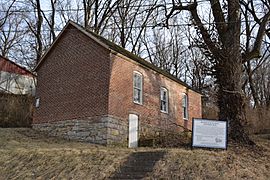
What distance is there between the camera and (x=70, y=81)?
24656 mm

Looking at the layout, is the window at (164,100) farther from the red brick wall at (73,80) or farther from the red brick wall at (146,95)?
the red brick wall at (73,80)

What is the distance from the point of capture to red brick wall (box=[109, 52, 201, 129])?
74.9ft

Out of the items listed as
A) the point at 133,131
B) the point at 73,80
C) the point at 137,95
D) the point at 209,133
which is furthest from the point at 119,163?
the point at 73,80

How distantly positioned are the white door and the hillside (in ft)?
18.8

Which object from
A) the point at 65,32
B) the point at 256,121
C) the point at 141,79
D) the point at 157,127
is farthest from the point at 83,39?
the point at 256,121

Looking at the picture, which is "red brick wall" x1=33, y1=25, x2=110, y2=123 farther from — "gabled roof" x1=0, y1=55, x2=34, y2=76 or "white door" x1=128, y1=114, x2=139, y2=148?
"gabled roof" x1=0, y1=55, x2=34, y2=76

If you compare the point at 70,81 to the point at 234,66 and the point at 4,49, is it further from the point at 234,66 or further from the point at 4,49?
the point at 4,49

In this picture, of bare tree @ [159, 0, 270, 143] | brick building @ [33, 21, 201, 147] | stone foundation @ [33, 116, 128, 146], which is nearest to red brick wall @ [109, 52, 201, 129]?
brick building @ [33, 21, 201, 147]

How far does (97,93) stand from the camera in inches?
896

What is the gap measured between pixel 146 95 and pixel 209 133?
26.3ft

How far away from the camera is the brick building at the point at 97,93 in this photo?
73.8ft

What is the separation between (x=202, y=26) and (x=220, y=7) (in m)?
1.40

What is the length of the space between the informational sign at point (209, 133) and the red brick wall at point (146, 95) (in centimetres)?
591

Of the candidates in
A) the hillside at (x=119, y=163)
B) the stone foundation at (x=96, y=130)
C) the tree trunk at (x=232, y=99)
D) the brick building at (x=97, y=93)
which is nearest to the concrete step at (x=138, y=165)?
the hillside at (x=119, y=163)
